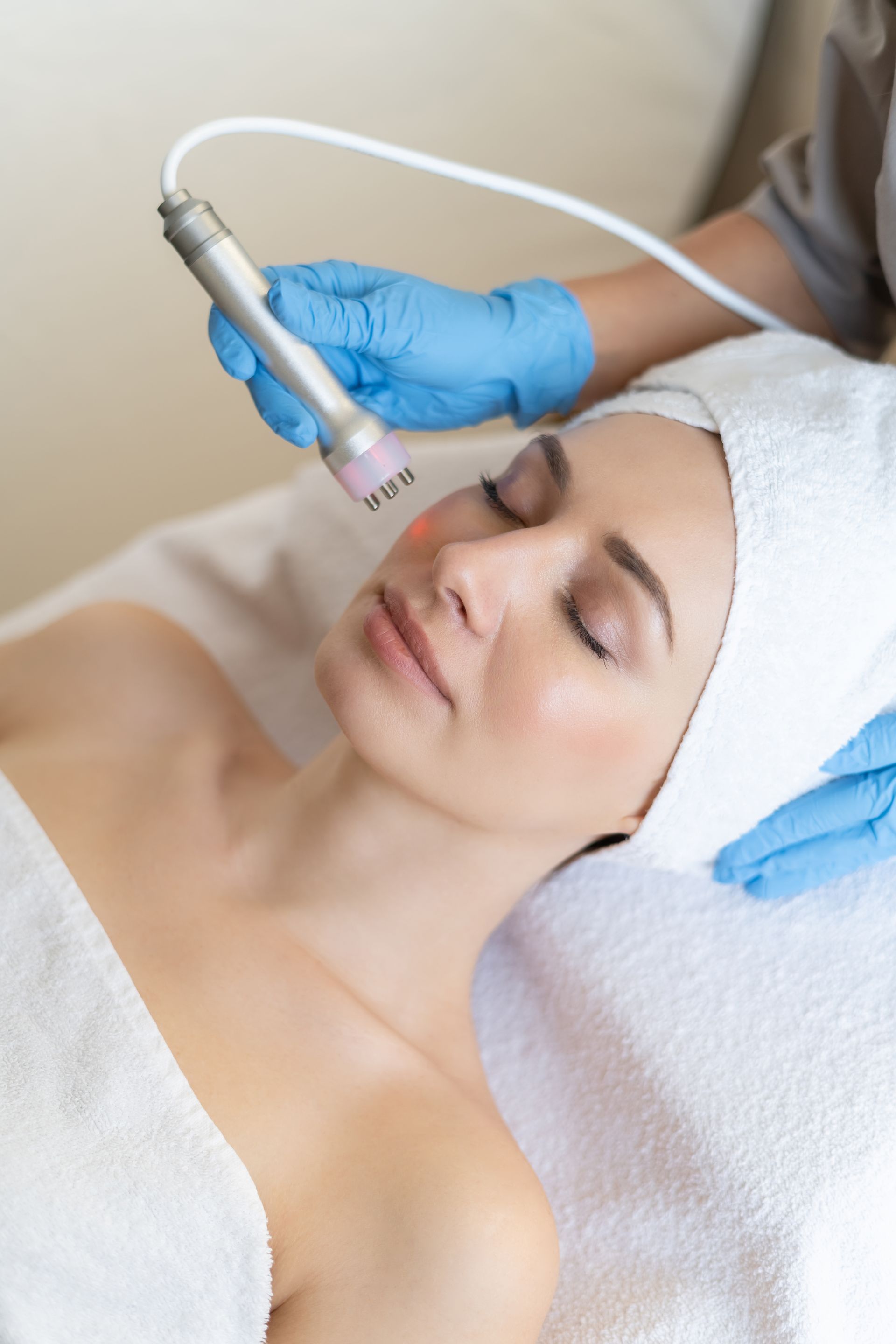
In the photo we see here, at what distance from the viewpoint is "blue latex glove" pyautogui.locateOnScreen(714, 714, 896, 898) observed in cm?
104

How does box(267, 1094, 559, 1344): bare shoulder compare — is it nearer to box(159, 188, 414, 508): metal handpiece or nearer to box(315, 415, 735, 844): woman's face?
box(315, 415, 735, 844): woman's face

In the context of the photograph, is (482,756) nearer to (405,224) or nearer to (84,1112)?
(84,1112)

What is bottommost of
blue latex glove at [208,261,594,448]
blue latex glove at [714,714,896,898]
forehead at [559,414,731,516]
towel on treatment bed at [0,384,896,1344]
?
towel on treatment bed at [0,384,896,1344]

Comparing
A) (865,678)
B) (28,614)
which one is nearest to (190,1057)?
(865,678)

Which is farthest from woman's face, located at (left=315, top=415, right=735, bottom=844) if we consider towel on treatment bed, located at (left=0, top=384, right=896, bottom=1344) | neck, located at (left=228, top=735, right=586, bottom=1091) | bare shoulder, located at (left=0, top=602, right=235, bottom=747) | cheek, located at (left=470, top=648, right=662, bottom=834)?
bare shoulder, located at (left=0, top=602, right=235, bottom=747)

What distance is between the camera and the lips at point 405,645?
0.93 meters

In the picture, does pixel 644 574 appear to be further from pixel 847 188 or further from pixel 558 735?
pixel 847 188

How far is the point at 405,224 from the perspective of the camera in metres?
1.87

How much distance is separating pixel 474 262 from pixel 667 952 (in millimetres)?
1301

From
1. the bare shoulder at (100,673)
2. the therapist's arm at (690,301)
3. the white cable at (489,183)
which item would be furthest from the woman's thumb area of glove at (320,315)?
the bare shoulder at (100,673)

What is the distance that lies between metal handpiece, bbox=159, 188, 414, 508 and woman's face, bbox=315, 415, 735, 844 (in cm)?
10

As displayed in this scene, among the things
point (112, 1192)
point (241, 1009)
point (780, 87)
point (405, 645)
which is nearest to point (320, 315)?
point (405, 645)

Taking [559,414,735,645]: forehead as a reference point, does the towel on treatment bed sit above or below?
below

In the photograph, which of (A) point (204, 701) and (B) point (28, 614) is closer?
(A) point (204, 701)
